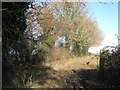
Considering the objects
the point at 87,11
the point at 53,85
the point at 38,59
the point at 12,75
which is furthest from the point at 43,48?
the point at 87,11

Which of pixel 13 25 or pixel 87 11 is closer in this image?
pixel 13 25

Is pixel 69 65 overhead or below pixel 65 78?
below

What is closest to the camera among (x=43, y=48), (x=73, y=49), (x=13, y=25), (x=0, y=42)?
(x=0, y=42)

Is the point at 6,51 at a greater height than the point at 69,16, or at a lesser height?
lesser

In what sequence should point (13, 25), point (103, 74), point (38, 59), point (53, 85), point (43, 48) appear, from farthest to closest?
point (43, 48)
point (38, 59)
point (103, 74)
point (53, 85)
point (13, 25)

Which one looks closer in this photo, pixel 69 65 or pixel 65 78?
pixel 65 78

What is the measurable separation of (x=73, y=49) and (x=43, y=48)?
299 inches

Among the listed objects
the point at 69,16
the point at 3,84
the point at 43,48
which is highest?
the point at 69,16

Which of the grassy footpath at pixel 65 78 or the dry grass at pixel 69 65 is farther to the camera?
the dry grass at pixel 69 65

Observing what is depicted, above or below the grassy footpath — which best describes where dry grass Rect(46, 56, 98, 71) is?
below

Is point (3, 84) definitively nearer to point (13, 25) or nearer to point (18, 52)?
point (18, 52)

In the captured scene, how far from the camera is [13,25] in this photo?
6.05m

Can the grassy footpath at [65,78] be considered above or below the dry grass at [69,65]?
above

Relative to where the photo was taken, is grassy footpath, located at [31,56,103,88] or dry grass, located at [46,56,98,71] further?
dry grass, located at [46,56,98,71]
